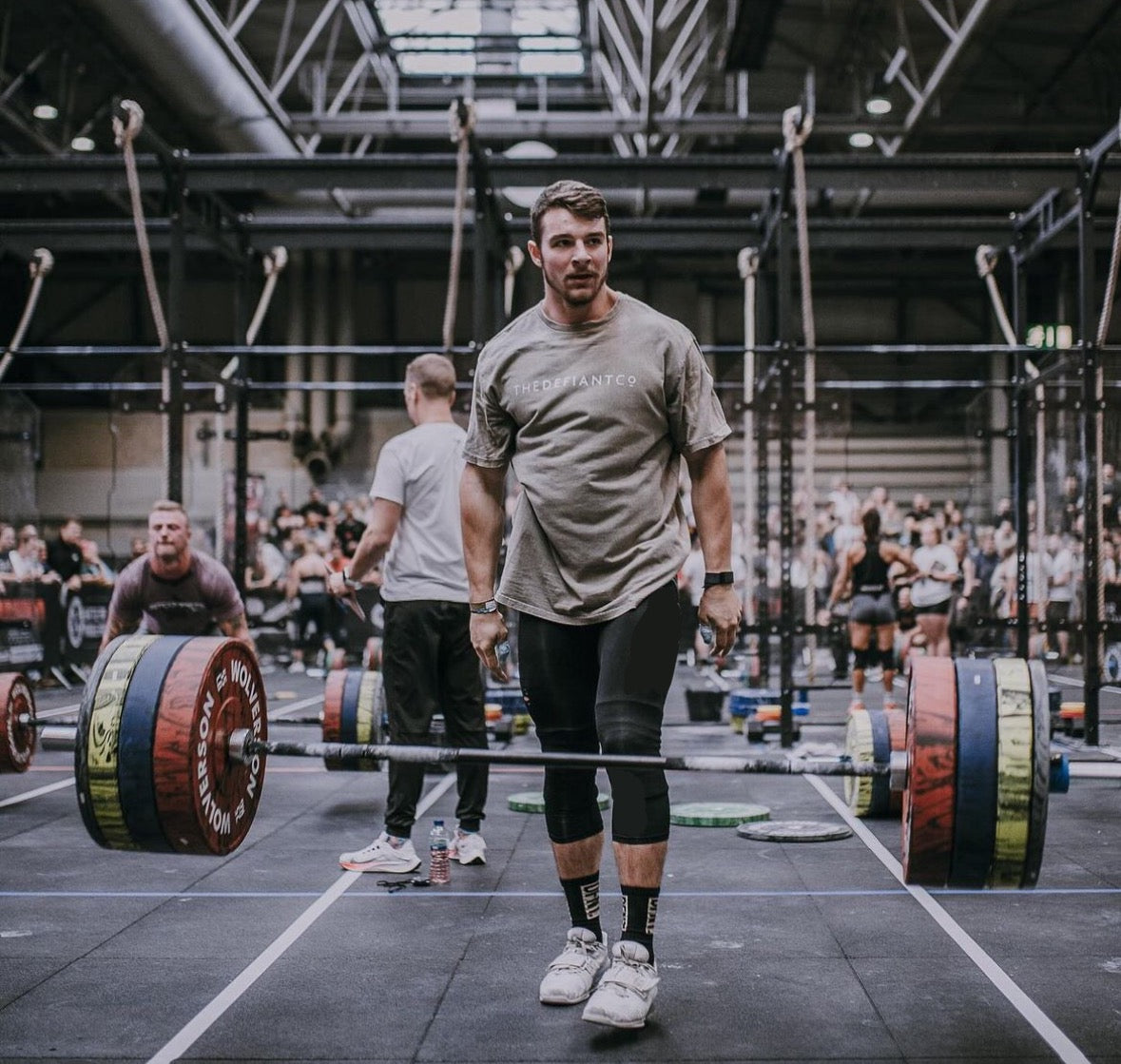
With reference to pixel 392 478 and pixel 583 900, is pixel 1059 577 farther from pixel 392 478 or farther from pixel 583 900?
pixel 583 900

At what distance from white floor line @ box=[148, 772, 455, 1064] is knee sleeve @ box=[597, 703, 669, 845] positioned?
823mm

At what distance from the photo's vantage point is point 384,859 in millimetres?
3787

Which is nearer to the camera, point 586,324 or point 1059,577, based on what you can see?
point 586,324

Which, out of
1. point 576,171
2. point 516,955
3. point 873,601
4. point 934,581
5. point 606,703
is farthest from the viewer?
point 934,581

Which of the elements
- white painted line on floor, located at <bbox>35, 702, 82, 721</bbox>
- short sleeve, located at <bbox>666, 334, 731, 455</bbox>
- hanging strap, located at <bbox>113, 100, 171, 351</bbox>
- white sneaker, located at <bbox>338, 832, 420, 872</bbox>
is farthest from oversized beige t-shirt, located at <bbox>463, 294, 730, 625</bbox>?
white painted line on floor, located at <bbox>35, 702, 82, 721</bbox>

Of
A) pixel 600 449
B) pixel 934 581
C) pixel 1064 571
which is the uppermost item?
pixel 600 449

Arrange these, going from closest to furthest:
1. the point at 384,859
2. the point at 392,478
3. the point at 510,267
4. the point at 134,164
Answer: the point at 384,859 < the point at 392,478 < the point at 134,164 < the point at 510,267

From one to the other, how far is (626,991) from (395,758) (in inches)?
24.9

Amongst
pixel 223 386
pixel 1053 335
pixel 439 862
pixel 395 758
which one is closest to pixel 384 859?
pixel 439 862

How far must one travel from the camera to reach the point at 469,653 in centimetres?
396

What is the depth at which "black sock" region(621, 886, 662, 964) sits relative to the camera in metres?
2.49

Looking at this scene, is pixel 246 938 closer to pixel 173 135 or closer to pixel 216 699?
pixel 216 699

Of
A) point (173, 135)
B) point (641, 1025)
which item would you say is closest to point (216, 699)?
point (641, 1025)

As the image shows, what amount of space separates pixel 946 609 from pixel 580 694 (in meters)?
7.21
